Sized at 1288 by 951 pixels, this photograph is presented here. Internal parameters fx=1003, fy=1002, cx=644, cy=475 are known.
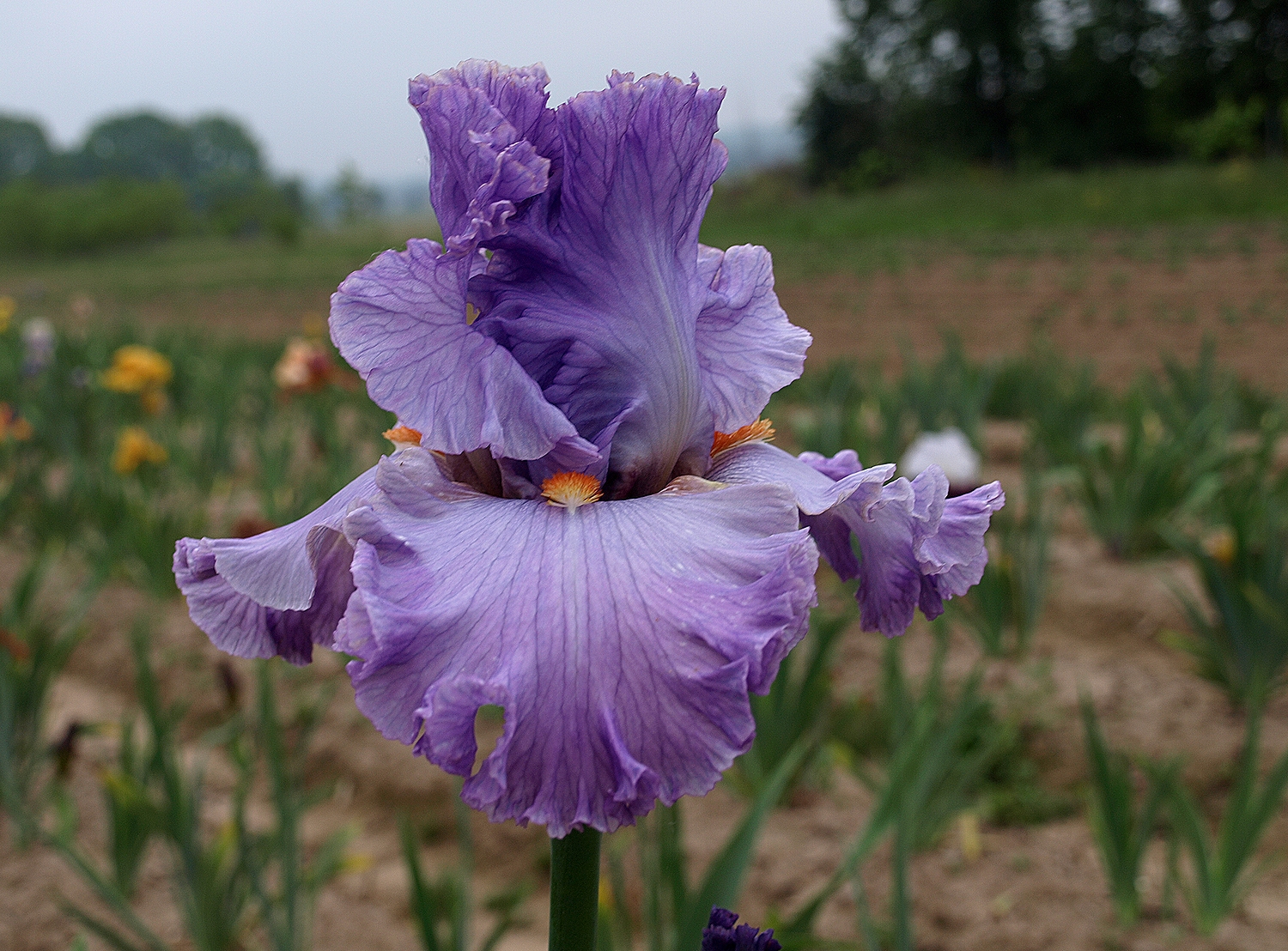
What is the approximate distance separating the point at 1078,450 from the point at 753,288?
3.08m

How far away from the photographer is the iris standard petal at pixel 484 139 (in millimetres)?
625

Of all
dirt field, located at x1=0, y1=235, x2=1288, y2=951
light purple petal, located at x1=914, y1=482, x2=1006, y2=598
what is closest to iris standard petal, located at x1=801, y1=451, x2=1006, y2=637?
light purple petal, located at x1=914, y1=482, x2=1006, y2=598

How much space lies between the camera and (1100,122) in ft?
83.3

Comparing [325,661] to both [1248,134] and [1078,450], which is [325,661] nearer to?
[1078,450]

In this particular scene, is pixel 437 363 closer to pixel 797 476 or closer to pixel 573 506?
pixel 573 506

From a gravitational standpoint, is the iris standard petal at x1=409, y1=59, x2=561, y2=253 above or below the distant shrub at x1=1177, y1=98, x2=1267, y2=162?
above

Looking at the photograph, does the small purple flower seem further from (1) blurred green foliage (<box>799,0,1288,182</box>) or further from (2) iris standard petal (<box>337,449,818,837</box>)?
(1) blurred green foliage (<box>799,0,1288,182</box>)

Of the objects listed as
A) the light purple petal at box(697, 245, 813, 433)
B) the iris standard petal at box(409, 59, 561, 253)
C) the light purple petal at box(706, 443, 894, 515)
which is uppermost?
the iris standard petal at box(409, 59, 561, 253)

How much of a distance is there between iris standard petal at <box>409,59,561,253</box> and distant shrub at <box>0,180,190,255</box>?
124 ft

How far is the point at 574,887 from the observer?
618mm

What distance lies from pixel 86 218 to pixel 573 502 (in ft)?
128

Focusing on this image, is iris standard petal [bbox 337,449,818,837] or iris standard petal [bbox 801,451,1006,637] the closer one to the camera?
iris standard petal [bbox 337,449,818,837]

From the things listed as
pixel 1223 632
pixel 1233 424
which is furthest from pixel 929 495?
pixel 1233 424

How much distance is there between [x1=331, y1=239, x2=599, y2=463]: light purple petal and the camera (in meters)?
0.64
